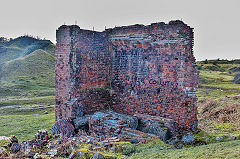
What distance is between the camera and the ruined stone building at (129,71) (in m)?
8.28

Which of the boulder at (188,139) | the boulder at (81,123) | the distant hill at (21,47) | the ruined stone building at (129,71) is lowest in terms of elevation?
the boulder at (188,139)

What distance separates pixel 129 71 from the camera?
951 cm

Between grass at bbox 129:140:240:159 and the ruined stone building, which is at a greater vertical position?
the ruined stone building

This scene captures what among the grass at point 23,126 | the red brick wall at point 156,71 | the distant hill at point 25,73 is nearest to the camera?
the red brick wall at point 156,71

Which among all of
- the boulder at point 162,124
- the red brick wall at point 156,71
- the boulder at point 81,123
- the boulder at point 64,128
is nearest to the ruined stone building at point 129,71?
the red brick wall at point 156,71

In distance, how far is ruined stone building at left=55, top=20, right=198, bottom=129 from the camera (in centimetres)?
828

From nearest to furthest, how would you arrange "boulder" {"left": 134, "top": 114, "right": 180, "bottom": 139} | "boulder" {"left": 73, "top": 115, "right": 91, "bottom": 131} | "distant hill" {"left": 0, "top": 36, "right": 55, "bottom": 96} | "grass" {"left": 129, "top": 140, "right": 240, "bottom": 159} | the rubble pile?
"grass" {"left": 129, "top": 140, "right": 240, "bottom": 159}
the rubble pile
"boulder" {"left": 134, "top": 114, "right": 180, "bottom": 139}
"boulder" {"left": 73, "top": 115, "right": 91, "bottom": 131}
"distant hill" {"left": 0, "top": 36, "right": 55, "bottom": 96}

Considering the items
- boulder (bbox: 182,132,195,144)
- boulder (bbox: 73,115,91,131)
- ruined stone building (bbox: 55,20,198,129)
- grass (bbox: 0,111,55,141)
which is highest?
ruined stone building (bbox: 55,20,198,129)

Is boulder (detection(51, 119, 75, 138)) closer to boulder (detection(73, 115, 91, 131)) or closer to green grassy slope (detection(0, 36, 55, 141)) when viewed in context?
boulder (detection(73, 115, 91, 131))

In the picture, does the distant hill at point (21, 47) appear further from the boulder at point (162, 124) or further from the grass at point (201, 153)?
the grass at point (201, 153)

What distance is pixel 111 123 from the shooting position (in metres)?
8.32

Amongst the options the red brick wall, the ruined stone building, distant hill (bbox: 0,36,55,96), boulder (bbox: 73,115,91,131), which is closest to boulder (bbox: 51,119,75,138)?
boulder (bbox: 73,115,91,131)

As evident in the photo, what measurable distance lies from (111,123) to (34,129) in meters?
5.90

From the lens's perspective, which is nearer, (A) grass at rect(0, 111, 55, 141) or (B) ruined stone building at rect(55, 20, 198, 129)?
(B) ruined stone building at rect(55, 20, 198, 129)
